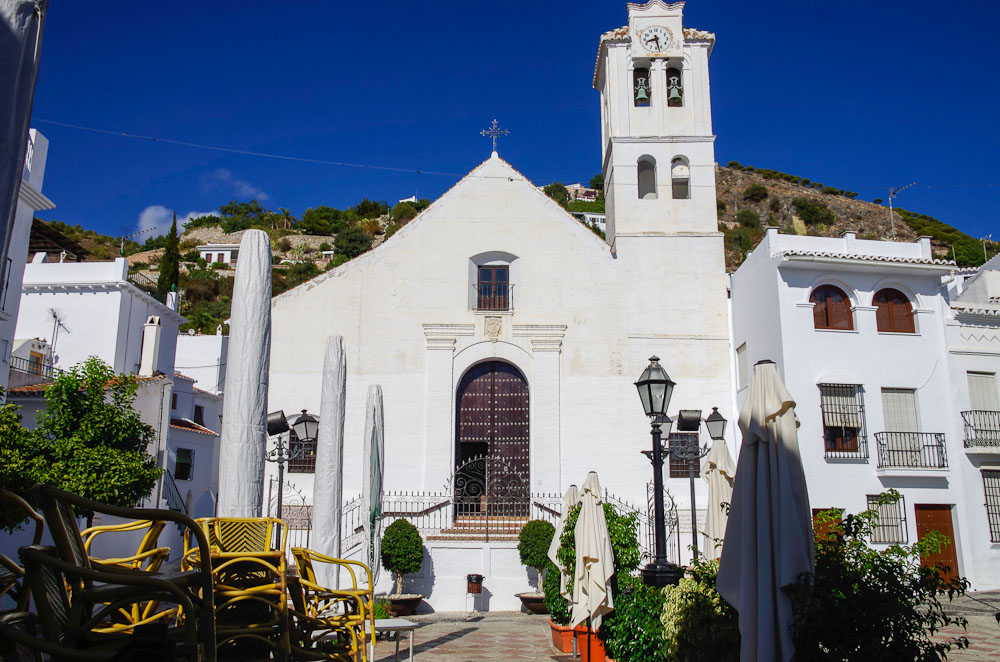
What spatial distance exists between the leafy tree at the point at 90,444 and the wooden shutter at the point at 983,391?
63.3 ft

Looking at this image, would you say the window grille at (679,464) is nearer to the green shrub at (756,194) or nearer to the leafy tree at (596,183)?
the green shrub at (756,194)

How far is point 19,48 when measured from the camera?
229 centimetres

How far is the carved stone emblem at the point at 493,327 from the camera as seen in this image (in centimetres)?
2086

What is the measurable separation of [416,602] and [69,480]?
22.6 ft

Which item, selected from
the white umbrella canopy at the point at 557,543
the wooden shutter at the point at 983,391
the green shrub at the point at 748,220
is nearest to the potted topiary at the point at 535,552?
the white umbrella canopy at the point at 557,543

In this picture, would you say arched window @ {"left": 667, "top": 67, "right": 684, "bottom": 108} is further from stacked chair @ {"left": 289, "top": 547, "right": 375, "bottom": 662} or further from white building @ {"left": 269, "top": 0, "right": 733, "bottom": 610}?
stacked chair @ {"left": 289, "top": 547, "right": 375, "bottom": 662}

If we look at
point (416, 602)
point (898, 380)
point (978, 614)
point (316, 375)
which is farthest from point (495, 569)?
point (898, 380)

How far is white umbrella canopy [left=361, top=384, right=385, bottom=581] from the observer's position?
11883 mm

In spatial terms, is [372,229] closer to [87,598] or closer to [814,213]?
[814,213]

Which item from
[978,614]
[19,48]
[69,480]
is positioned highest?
[19,48]

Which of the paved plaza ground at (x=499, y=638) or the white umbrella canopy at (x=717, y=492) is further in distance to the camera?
the white umbrella canopy at (x=717, y=492)

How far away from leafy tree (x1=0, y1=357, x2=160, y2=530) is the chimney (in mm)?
8287

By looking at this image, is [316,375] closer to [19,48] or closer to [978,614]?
[978,614]

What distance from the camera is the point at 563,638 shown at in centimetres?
1097
